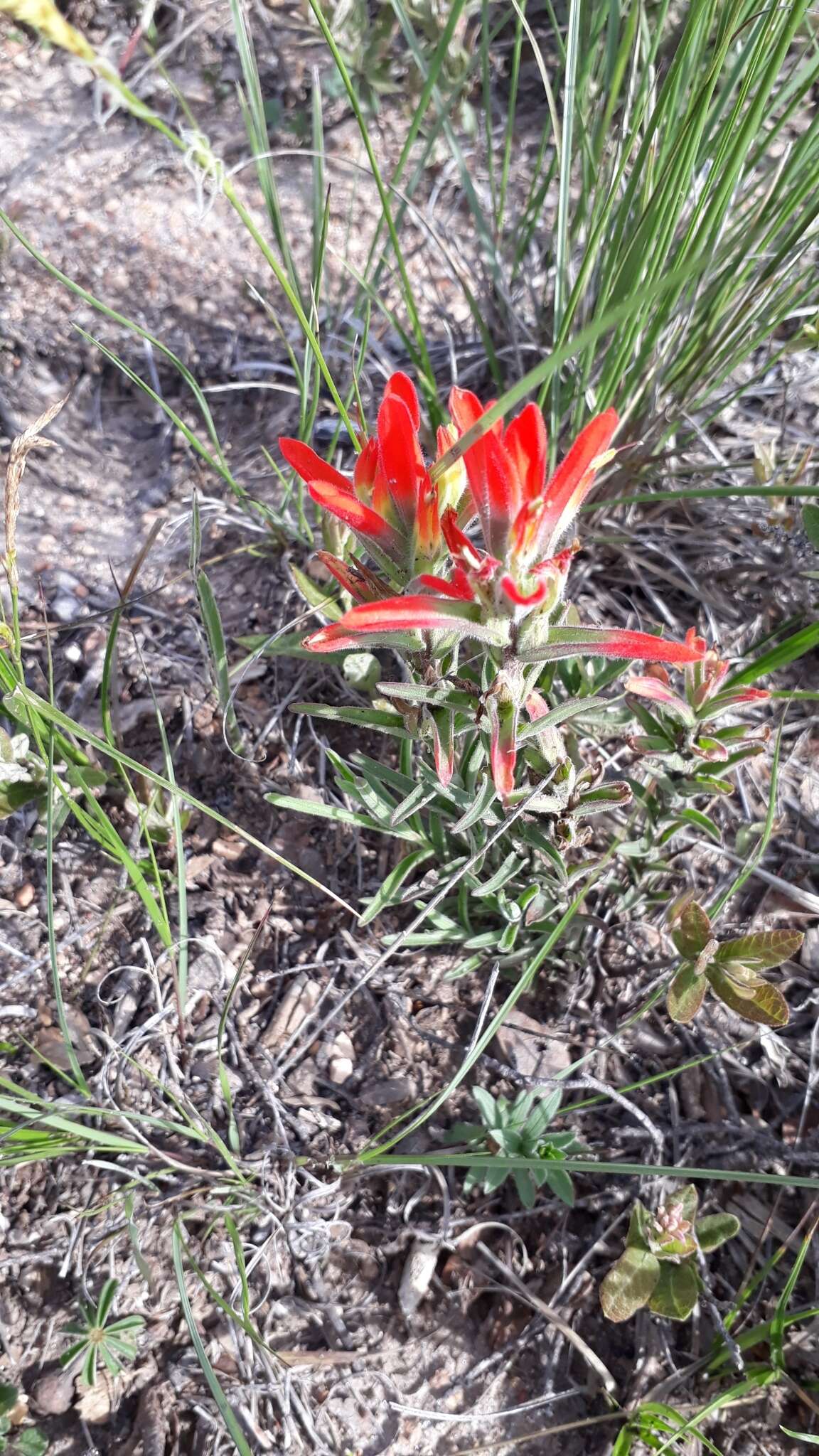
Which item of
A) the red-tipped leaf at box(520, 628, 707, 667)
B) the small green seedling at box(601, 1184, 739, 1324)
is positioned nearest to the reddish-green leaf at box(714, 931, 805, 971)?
the small green seedling at box(601, 1184, 739, 1324)

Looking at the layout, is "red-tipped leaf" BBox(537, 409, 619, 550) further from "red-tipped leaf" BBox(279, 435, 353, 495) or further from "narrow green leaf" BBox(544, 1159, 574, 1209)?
"narrow green leaf" BBox(544, 1159, 574, 1209)

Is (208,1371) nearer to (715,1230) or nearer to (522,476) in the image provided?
(715,1230)

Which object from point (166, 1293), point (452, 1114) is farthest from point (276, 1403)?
point (452, 1114)

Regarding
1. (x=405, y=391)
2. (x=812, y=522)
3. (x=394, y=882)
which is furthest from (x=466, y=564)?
(x=812, y=522)

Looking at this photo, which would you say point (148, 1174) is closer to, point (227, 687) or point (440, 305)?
point (227, 687)

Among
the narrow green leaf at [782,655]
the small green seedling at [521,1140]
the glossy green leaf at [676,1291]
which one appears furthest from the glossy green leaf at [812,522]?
the glossy green leaf at [676,1291]

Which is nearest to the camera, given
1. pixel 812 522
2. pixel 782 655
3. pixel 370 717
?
pixel 370 717
